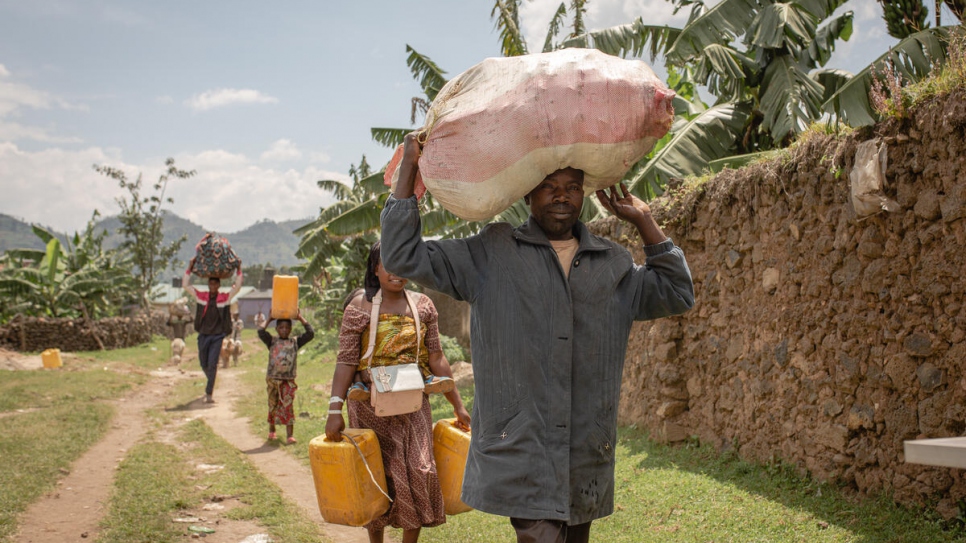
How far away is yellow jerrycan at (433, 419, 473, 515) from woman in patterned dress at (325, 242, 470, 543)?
0.15ft

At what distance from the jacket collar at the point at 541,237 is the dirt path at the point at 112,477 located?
3.28 m

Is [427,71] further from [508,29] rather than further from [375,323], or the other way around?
[375,323]

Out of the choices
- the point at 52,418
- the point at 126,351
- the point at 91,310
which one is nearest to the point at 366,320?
the point at 52,418

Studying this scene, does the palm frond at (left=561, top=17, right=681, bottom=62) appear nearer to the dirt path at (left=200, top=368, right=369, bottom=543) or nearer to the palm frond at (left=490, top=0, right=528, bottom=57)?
the palm frond at (left=490, top=0, right=528, bottom=57)

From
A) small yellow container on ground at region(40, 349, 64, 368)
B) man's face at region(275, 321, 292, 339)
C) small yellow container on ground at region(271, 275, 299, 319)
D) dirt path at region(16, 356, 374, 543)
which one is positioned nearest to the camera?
dirt path at region(16, 356, 374, 543)

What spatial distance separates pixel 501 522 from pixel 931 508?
2828mm

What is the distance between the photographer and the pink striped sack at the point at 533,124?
8.78ft

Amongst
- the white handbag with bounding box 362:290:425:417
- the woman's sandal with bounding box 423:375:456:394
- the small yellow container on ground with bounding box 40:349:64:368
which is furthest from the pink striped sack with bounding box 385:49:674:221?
the small yellow container on ground with bounding box 40:349:64:368

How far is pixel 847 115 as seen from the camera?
20.3ft

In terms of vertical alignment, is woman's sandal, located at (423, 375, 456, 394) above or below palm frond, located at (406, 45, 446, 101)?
below

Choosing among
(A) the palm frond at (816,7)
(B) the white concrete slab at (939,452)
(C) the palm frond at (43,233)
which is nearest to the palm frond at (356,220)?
(A) the palm frond at (816,7)

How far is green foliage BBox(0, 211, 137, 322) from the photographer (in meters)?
23.5

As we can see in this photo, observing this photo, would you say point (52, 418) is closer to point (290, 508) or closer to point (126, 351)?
point (290, 508)

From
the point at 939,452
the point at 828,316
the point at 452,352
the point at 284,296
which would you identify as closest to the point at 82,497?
the point at 284,296
